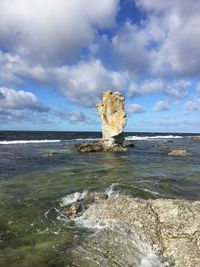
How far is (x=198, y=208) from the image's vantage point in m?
16.8

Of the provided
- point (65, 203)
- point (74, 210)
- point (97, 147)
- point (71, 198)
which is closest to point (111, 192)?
point (71, 198)

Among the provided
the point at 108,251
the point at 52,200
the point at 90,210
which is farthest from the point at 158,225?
the point at 52,200

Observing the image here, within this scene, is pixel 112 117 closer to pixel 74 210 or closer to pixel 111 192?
pixel 111 192

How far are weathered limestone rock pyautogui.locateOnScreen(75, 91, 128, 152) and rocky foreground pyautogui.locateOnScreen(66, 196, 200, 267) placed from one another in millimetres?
44522

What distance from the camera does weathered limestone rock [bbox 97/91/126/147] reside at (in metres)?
64.7

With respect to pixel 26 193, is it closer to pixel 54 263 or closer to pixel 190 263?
pixel 54 263

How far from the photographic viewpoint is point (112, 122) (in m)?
65.8

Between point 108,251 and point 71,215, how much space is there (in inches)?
188

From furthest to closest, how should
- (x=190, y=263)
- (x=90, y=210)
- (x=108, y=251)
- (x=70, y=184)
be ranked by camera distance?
(x=70, y=184) < (x=90, y=210) < (x=108, y=251) < (x=190, y=263)

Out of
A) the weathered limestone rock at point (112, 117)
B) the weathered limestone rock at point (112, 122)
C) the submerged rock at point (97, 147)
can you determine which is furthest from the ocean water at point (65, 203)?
the weathered limestone rock at point (112, 117)

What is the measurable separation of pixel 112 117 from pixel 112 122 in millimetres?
1058

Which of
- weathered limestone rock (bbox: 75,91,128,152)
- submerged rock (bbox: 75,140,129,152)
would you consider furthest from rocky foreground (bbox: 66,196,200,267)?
weathered limestone rock (bbox: 75,91,128,152)

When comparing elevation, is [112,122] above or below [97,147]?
above

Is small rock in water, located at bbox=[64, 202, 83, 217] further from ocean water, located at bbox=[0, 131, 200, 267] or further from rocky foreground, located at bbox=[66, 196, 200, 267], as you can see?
rocky foreground, located at bbox=[66, 196, 200, 267]
